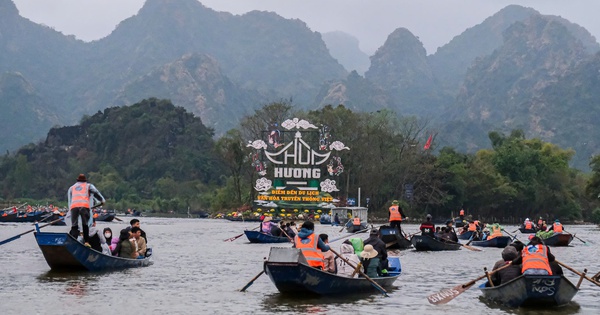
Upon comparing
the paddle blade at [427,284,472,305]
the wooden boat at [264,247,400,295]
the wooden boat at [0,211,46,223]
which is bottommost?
the paddle blade at [427,284,472,305]

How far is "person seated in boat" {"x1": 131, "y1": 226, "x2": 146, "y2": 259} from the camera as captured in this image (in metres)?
28.1

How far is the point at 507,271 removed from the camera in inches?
792

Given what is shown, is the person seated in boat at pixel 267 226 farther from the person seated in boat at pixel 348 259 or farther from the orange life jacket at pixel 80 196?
the person seated in boat at pixel 348 259

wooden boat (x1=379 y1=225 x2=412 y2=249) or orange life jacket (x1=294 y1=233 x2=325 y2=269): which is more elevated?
wooden boat (x1=379 y1=225 x2=412 y2=249)

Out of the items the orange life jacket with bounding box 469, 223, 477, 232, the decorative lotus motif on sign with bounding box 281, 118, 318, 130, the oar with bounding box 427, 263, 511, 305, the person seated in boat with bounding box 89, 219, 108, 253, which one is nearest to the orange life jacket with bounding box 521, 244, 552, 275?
the oar with bounding box 427, 263, 511, 305

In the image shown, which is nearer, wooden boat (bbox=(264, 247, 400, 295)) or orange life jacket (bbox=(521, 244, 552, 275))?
orange life jacket (bbox=(521, 244, 552, 275))

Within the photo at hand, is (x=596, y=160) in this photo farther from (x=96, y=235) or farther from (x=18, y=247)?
(x=96, y=235)

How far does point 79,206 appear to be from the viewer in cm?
2545

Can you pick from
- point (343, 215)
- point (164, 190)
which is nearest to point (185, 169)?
point (164, 190)

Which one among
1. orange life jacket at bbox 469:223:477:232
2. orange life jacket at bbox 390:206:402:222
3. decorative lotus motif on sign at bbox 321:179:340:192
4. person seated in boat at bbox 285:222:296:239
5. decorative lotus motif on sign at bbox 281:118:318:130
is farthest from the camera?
decorative lotus motif on sign at bbox 321:179:340:192

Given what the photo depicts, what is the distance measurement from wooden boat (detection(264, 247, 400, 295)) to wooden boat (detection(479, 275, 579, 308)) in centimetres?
353

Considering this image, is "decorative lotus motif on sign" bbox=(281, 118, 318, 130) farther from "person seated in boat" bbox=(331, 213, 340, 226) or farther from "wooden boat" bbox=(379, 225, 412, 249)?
"wooden boat" bbox=(379, 225, 412, 249)

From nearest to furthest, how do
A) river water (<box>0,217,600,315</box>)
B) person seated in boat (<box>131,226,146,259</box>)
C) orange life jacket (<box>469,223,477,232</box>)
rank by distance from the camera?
river water (<box>0,217,600,315</box>) < person seated in boat (<box>131,226,146,259</box>) < orange life jacket (<box>469,223,477,232</box>)

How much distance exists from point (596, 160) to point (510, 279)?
8369 centimetres
